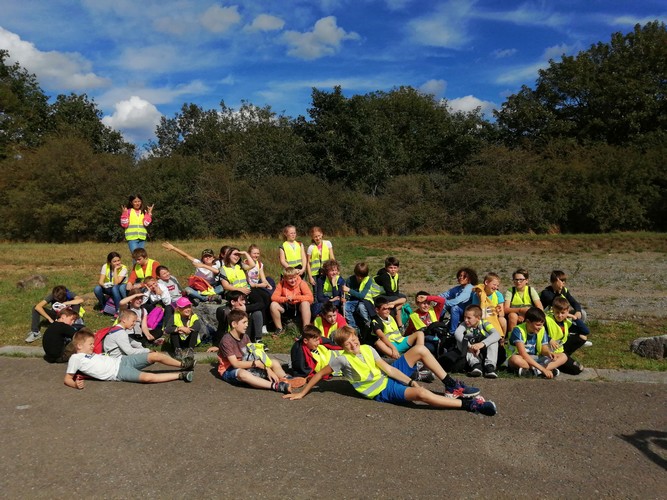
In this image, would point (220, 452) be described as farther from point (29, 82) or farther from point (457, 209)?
point (29, 82)

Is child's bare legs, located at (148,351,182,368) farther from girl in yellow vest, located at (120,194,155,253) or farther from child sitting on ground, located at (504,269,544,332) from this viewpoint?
girl in yellow vest, located at (120,194,155,253)

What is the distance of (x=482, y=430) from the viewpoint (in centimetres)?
500

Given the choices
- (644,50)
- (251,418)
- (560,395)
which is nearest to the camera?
(251,418)

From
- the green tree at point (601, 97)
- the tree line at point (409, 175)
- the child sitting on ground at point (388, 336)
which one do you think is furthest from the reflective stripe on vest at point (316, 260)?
the green tree at point (601, 97)

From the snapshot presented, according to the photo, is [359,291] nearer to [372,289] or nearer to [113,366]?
[372,289]

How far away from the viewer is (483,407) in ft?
17.5

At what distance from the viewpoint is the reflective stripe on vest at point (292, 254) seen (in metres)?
9.54

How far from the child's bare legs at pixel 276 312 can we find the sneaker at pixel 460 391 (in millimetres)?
3515

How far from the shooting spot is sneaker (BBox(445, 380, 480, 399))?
557 centimetres

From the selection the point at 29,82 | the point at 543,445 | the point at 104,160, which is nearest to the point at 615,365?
the point at 543,445

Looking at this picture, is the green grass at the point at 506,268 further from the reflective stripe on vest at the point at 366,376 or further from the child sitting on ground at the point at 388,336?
the reflective stripe on vest at the point at 366,376

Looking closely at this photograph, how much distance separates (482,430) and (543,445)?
53 cm

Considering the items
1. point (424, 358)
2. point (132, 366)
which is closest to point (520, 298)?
point (424, 358)

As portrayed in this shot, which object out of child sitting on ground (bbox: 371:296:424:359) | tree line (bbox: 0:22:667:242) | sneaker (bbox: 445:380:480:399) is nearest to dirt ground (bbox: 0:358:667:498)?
sneaker (bbox: 445:380:480:399)
